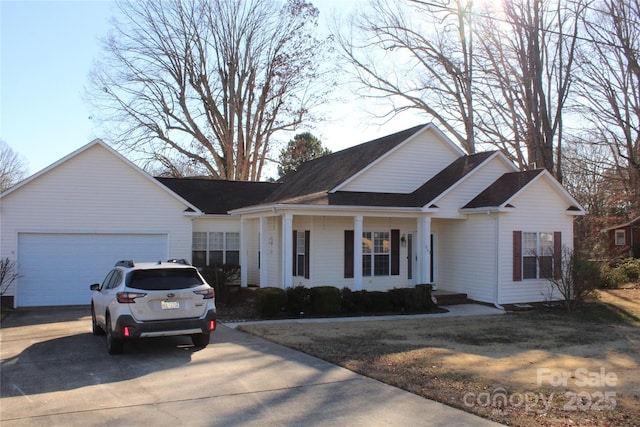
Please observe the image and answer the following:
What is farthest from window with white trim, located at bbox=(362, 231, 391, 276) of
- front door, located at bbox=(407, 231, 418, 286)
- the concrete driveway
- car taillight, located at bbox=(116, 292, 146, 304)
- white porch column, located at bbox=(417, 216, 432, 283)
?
car taillight, located at bbox=(116, 292, 146, 304)

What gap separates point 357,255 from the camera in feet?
55.4

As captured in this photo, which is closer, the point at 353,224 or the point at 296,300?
the point at 296,300

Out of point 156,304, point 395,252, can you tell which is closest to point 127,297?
point 156,304

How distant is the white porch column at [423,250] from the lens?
17495 millimetres

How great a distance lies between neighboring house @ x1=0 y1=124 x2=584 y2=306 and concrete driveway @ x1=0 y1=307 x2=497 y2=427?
7005 millimetres

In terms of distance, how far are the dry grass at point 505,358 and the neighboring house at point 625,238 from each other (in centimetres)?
2681

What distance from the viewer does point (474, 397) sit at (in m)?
7.04

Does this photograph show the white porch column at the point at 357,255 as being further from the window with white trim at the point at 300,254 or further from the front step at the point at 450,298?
the front step at the point at 450,298

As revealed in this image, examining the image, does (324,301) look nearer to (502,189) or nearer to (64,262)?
(502,189)

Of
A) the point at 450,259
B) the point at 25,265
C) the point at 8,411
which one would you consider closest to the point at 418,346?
the point at 8,411

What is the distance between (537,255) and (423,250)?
150 inches

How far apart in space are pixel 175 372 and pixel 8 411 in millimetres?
2460

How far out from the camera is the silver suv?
930 cm

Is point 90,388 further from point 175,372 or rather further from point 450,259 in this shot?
point 450,259
